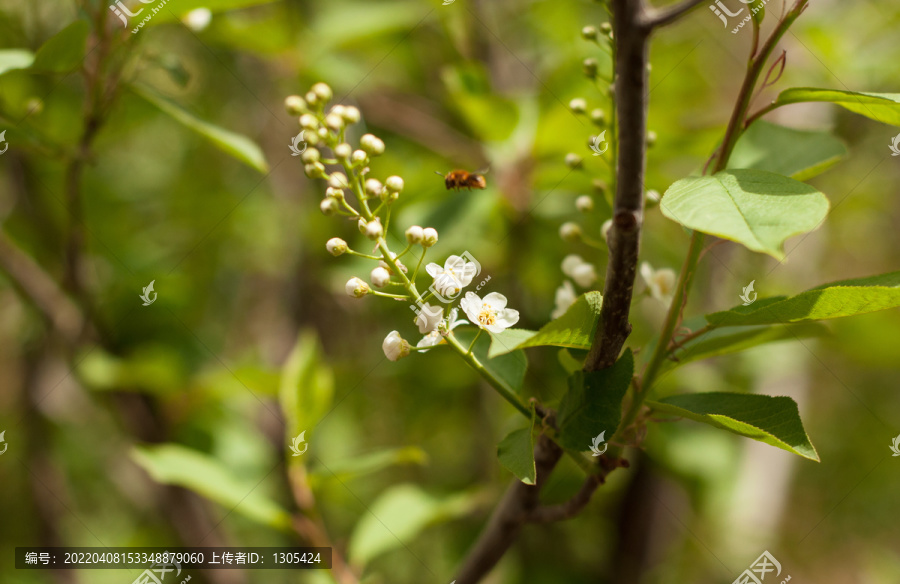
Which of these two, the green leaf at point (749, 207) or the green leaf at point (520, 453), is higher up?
the green leaf at point (749, 207)

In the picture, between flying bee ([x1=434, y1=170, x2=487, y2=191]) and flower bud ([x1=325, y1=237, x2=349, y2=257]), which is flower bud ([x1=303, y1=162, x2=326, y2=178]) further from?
flying bee ([x1=434, y1=170, x2=487, y2=191])

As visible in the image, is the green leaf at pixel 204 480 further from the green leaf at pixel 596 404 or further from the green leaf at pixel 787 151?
the green leaf at pixel 787 151

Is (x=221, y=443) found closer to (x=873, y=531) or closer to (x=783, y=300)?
(x=783, y=300)

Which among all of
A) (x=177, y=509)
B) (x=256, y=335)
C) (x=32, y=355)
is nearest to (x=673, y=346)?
(x=177, y=509)

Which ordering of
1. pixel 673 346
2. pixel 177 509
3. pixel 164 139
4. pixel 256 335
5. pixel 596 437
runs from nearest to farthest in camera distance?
pixel 596 437, pixel 673 346, pixel 177 509, pixel 164 139, pixel 256 335

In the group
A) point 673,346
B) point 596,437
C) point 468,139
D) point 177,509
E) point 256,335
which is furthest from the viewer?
point 256,335

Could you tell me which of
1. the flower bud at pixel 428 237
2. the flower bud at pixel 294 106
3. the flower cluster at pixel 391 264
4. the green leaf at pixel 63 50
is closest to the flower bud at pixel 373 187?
the flower cluster at pixel 391 264

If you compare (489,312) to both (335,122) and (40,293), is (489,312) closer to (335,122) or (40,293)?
(335,122)
